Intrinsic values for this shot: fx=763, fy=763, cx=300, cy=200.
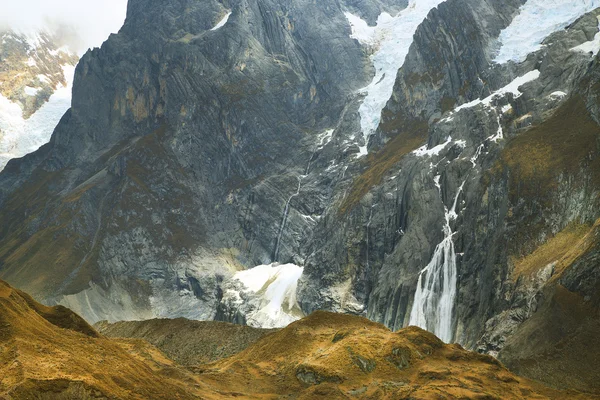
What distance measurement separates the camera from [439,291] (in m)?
128

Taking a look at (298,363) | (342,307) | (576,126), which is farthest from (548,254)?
(342,307)

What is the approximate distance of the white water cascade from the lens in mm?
122938

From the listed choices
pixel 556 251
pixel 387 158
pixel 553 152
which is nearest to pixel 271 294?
pixel 387 158

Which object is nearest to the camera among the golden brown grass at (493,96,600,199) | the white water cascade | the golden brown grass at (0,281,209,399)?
the golden brown grass at (0,281,209,399)

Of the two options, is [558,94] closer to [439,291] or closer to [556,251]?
[439,291]

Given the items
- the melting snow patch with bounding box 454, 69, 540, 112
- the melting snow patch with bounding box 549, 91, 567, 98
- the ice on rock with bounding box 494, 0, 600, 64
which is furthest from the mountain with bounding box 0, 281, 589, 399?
the ice on rock with bounding box 494, 0, 600, 64

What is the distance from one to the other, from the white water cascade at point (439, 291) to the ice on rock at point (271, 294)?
42.1m

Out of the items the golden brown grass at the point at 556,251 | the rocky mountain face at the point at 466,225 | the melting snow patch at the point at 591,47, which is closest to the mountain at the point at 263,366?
the rocky mountain face at the point at 466,225

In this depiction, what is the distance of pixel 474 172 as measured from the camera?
13500 centimetres

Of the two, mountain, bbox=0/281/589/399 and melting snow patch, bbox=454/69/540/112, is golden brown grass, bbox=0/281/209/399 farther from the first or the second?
melting snow patch, bbox=454/69/540/112

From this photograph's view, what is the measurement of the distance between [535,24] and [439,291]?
89852 mm

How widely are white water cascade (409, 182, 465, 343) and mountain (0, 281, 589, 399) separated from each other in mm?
34034

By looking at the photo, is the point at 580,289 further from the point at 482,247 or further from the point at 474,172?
the point at 474,172

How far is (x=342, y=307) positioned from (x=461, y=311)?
148 feet
